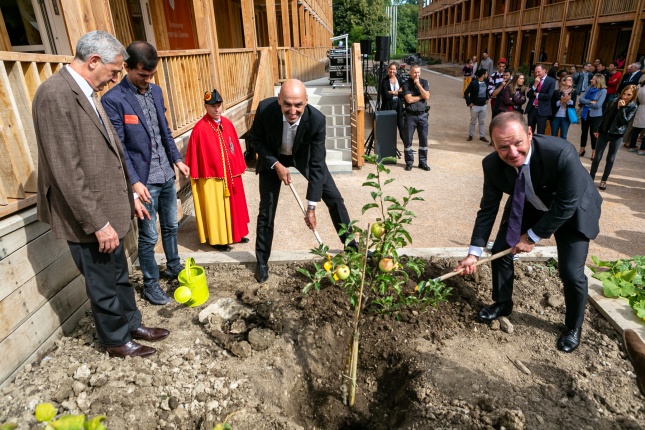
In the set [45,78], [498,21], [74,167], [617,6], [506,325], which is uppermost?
[498,21]

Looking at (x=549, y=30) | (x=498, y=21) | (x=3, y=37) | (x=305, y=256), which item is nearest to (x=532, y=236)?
(x=305, y=256)

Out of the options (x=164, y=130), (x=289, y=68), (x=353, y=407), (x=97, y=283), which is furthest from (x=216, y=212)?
(x=289, y=68)

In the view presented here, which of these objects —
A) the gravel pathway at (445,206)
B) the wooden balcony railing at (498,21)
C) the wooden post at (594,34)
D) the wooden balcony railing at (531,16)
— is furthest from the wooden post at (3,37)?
the wooden balcony railing at (498,21)

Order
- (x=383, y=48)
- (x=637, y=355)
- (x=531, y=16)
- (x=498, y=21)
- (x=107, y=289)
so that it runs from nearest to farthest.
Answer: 1. (x=637, y=355)
2. (x=107, y=289)
3. (x=383, y=48)
4. (x=531, y=16)
5. (x=498, y=21)

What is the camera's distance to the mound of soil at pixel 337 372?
95.2 inches

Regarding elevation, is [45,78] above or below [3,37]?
below

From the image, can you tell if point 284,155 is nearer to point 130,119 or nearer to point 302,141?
point 302,141

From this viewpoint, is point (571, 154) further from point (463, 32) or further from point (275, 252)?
point (463, 32)

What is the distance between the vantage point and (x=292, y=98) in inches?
125

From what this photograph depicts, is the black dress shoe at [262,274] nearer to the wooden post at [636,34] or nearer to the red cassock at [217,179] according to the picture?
the red cassock at [217,179]

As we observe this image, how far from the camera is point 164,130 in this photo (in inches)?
139

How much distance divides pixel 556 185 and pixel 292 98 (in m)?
1.97

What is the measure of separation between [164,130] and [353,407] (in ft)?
8.77

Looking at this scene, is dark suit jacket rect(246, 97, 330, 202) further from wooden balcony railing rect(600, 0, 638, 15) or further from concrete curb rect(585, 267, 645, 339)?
wooden balcony railing rect(600, 0, 638, 15)
